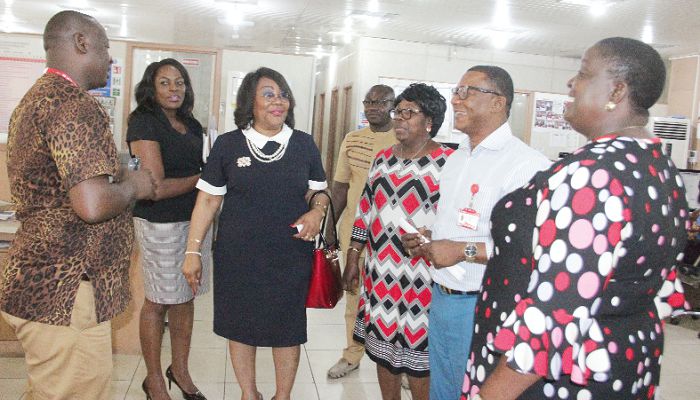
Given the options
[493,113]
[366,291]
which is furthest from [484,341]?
[366,291]

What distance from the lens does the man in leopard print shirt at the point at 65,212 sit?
1.70m

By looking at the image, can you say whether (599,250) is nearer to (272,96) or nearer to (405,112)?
(405,112)

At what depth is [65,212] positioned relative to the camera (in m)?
1.76

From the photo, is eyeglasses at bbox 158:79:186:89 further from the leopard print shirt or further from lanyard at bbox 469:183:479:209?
lanyard at bbox 469:183:479:209

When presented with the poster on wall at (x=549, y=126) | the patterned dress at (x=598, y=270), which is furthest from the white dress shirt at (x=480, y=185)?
the poster on wall at (x=549, y=126)

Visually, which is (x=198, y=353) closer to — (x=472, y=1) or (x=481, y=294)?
(x=481, y=294)

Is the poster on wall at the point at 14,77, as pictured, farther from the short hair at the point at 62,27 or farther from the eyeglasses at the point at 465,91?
the eyeglasses at the point at 465,91

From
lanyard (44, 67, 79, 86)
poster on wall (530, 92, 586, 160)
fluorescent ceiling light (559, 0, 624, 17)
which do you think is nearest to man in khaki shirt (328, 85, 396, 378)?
lanyard (44, 67, 79, 86)

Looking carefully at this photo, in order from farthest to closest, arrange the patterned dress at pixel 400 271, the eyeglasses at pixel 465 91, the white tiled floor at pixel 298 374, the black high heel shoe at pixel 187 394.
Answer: the white tiled floor at pixel 298 374 < the black high heel shoe at pixel 187 394 < the patterned dress at pixel 400 271 < the eyeglasses at pixel 465 91

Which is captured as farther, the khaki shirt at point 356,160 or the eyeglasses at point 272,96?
the khaki shirt at point 356,160

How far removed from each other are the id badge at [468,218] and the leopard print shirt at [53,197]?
1083mm

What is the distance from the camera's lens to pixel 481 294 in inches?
62.4

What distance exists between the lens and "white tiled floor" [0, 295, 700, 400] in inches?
127

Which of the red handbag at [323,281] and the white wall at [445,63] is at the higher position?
the white wall at [445,63]
